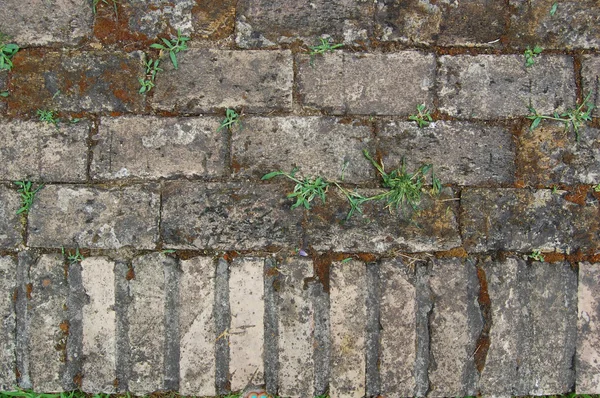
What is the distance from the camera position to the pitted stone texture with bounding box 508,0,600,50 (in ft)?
8.89

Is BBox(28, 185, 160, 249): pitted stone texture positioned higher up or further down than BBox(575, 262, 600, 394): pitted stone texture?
higher up

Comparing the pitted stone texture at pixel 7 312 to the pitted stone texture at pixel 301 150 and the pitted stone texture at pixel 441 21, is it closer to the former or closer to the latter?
the pitted stone texture at pixel 301 150

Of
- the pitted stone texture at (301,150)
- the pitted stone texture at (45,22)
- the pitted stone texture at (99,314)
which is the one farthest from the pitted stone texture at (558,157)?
the pitted stone texture at (45,22)

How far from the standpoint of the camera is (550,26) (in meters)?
2.71

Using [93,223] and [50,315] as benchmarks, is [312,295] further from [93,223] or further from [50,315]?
[50,315]

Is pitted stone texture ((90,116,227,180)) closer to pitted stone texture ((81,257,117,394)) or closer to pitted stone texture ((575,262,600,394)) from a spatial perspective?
pitted stone texture ((81,257,117,394))

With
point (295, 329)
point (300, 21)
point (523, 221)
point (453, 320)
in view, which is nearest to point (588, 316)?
point (523, 221)

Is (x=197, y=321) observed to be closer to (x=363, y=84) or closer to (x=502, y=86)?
(x=363, y=84)

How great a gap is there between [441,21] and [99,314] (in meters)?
2.43

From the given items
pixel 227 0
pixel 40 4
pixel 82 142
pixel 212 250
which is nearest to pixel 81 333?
pixel 212 250

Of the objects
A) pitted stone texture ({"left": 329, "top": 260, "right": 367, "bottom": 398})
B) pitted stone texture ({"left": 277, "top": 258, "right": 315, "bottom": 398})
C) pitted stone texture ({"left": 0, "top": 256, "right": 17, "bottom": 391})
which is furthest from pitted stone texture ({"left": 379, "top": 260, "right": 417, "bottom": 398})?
pitted stone texture ({"left": 0, "top": 256, "right": 17, "bottom": 391})

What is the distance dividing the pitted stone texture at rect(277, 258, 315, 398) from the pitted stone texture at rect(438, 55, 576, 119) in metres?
1.20

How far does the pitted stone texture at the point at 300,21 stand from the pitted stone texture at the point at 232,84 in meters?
0.10

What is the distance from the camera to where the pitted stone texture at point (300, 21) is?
269 cm
